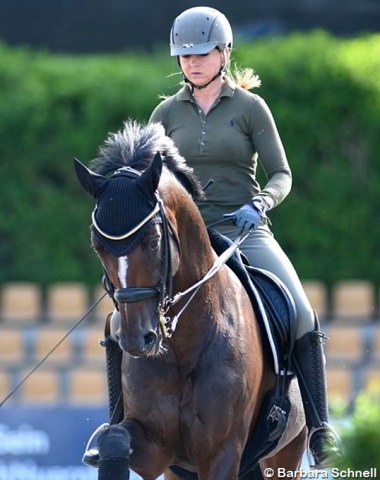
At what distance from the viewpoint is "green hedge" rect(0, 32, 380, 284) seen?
47.8ft

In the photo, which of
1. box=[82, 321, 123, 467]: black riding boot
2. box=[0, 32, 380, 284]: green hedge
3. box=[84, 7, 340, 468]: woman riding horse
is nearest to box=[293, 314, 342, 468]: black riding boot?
box=[84, 7, 340, 468]: woman riding horse

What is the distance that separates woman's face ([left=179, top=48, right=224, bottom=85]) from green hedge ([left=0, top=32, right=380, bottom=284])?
7.55 meters

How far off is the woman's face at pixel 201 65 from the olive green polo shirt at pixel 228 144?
145mm

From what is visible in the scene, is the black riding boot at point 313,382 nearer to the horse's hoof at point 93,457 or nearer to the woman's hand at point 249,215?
the woman's hand at point 249,215

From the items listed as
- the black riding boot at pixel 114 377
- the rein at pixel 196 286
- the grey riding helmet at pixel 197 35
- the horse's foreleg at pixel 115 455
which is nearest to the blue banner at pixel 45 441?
the black riding boot at pixel 114 377

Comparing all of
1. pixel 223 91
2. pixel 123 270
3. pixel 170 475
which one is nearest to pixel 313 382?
pixel 170 475

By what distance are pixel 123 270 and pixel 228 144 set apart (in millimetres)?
1430

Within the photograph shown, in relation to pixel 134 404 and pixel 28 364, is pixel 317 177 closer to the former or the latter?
pixel 28 364

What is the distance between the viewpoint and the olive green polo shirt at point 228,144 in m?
7.00

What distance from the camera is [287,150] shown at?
14.6m

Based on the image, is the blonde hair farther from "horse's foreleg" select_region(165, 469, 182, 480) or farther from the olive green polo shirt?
"horse's foreleg" select_region(165, 469, 182, 480)

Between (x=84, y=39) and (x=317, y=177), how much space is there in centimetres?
372

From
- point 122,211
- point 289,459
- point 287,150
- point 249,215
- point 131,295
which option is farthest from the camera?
point 287,150

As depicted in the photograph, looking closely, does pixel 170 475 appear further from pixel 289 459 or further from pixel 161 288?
pixel 161 288
